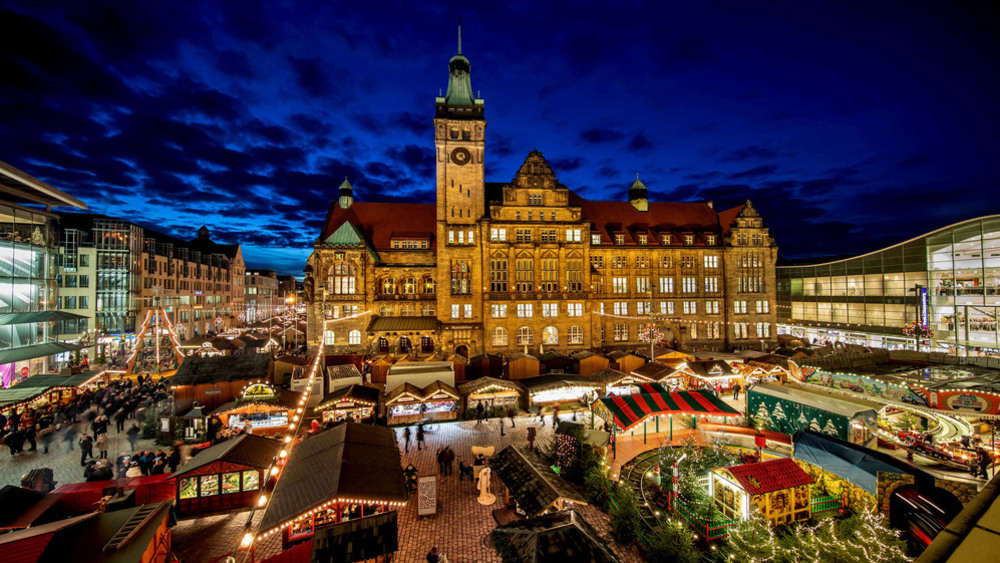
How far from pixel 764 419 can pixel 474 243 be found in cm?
2958

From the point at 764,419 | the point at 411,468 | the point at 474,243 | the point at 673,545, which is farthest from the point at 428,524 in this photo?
the point at 474,243

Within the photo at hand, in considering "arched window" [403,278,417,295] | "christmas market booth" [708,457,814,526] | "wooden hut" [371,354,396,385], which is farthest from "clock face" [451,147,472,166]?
"christmas market booth" [708,457,814,526]

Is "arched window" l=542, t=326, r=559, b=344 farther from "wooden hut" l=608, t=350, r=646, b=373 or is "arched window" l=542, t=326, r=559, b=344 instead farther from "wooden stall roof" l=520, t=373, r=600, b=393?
"wooden stall roof" l=520, t=373, r=600, b=393

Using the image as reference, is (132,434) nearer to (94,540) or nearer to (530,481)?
(94,540)

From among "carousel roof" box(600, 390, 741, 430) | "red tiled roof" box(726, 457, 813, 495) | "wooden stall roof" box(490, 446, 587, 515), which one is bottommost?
"wooden stall roof" box(490, 446, 587, 515)

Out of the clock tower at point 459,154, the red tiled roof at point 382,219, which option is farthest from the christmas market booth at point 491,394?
the red tiled roof at point 382,219

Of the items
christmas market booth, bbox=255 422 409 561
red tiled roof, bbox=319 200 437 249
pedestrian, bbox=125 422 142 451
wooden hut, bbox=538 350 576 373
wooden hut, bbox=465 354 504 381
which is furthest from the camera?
red tiled roof, bbox=319 200 437 249

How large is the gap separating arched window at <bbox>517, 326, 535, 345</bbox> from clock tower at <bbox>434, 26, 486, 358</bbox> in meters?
3.89

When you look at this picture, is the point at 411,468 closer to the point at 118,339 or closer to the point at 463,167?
the point at 463,167

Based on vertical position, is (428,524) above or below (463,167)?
below

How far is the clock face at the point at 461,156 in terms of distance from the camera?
141 feet

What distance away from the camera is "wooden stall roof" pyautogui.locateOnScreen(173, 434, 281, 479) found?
15641mm

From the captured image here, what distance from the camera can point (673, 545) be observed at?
40.1ft

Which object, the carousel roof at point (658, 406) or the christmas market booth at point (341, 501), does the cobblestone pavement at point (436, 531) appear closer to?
the christmas market booth at point (341, 501)
